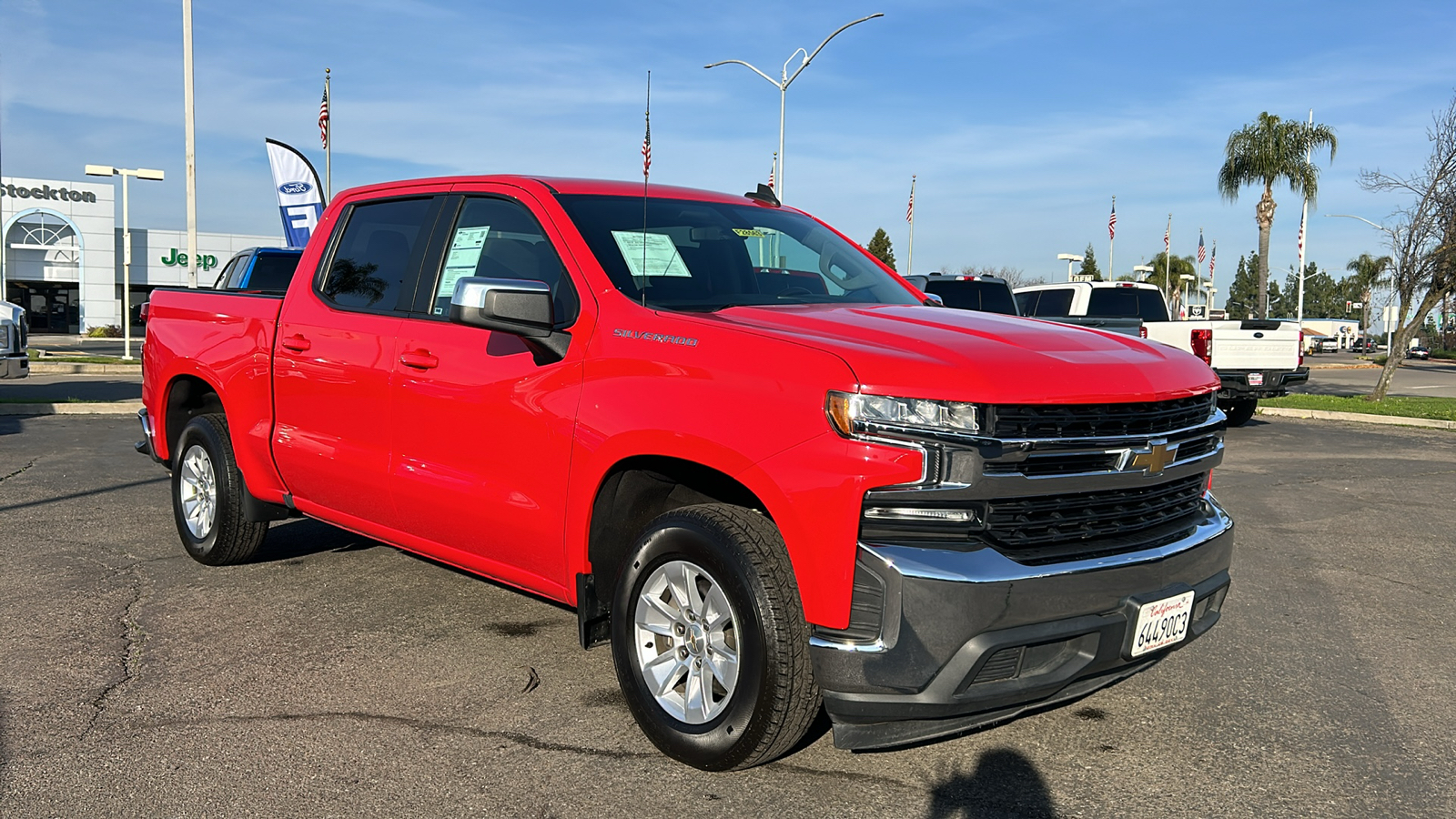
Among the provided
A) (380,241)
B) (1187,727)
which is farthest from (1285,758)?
(380,241)

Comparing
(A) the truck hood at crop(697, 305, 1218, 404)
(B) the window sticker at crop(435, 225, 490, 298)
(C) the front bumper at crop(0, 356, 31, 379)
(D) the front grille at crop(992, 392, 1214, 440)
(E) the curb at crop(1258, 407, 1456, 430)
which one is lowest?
(E) the curb at crop(1258, 407, 1456, 430)

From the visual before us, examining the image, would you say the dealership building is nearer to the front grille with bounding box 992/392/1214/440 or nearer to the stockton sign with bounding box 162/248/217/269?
the stockton sign with bounding box 162/248/217/269

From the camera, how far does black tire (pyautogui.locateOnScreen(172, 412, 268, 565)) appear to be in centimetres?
588

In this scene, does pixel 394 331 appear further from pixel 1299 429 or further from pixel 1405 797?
pixel 1299 429

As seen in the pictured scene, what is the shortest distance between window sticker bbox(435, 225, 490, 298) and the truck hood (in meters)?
1.27

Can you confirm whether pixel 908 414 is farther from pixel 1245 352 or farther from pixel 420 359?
pixel 1245 352

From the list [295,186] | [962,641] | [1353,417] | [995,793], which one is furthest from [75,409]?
[1353,417]

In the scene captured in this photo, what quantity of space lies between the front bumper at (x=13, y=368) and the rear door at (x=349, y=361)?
32.6ft

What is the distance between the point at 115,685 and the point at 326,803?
151 cm

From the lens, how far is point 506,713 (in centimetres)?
406

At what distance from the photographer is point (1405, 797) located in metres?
3.46

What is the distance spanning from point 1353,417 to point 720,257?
15.4 meters

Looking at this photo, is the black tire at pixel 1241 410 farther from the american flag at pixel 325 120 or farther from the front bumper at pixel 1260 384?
the american flag at pixel 325 120

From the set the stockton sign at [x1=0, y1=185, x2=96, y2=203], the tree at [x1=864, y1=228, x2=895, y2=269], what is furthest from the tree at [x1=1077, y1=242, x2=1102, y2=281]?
the stockton sign at [x1=0, y1=185, x2=96, y2=203]
